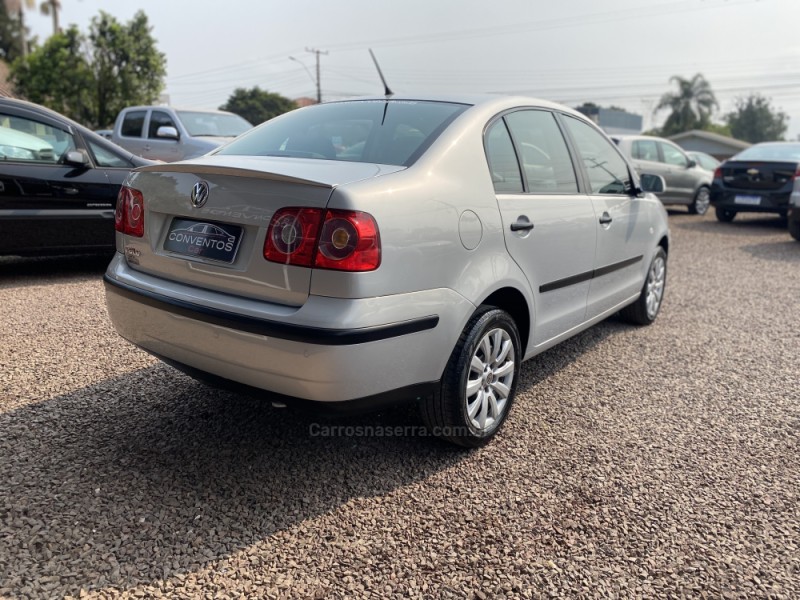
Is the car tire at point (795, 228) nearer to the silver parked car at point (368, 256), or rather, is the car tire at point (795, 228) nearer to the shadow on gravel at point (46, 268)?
the silver parked car at point (368, 256)

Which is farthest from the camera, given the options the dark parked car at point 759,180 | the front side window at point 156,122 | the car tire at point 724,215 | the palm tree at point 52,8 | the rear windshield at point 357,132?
the palm tree at point 52,8

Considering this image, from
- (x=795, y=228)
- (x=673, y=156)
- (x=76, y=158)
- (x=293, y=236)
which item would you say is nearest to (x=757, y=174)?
(x=795, y=228)

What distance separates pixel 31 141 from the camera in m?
5.82

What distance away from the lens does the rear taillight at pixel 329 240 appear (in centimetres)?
228

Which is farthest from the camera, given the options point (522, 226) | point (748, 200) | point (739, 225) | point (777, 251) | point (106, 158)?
point (739, 225)

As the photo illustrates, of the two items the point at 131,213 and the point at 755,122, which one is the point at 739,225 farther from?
the point at 755,122

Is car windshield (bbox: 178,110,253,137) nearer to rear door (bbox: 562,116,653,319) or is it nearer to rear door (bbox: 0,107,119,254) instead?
rear door (bbox: 0,107,119,254)

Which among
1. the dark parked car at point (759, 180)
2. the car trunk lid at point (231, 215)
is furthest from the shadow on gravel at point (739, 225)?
the car trunk lid at point (231, 215)

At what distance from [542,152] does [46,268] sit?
215 inches

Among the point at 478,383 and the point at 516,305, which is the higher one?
the point at 516,305

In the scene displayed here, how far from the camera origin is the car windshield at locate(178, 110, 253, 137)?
33.9 feet

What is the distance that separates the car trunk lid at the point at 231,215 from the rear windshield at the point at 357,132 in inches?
7.5

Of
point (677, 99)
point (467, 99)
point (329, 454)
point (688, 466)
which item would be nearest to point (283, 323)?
point (329, 454)

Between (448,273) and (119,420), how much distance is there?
184cm
